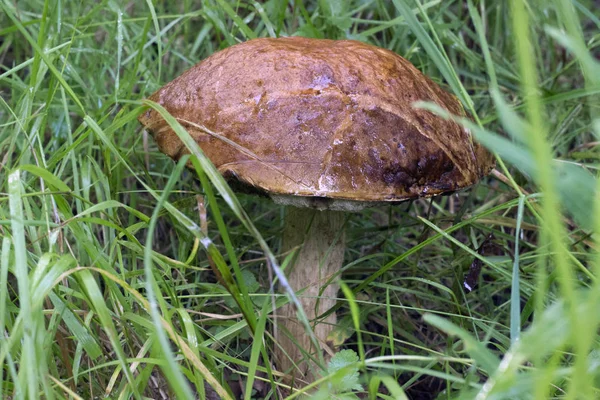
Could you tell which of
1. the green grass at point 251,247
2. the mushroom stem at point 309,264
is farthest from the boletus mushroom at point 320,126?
the mushroom stem at point 309,264

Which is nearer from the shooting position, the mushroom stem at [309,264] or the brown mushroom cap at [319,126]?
the brown mushroom cap at [319,126]

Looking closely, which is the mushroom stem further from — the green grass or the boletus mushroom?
the boletus mushroom

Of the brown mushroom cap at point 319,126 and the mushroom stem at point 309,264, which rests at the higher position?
the brown mushroom cap at point 319,126

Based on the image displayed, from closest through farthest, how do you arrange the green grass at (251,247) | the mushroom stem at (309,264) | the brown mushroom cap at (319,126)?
the green grass at (251,247)
the brown mushroom cap at (319,126)
the mushroom stem at (309,264)

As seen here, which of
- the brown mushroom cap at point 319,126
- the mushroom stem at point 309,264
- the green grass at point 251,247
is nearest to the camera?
the green grass at point 251,247

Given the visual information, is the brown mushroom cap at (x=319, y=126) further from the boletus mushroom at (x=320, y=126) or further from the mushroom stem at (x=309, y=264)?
the mushroom stem at (x=309, y=264)

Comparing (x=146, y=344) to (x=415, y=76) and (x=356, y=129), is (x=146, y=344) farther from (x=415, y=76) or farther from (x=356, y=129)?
(x=415, y=76)
